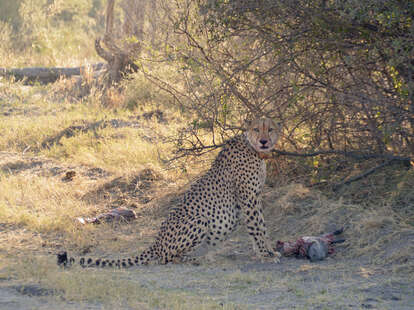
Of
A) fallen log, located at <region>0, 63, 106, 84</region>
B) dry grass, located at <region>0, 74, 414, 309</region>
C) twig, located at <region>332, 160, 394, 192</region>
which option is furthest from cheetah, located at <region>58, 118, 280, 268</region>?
fallen log, located at <region>0, 63, 106, 84</region>

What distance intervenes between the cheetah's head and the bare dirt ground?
3.15ft

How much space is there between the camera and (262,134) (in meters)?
5.02

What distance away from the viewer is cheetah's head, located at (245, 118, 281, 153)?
5012mm

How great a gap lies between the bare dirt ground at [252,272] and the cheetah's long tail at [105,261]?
0.08 m

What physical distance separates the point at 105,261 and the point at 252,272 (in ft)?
3.68

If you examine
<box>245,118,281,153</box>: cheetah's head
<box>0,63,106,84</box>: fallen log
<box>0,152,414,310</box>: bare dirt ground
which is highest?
<box>0,63,106,84</box>: fallen log

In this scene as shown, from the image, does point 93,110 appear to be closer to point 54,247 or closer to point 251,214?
point 54,247

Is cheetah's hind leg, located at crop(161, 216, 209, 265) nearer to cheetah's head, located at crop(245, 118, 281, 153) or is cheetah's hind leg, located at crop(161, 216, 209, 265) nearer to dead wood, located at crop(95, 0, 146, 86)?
cheetah's head, located at crop(245, 118, 281, 153)

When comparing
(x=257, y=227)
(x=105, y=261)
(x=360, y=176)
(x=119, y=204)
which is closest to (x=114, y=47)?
(x=119, y=204)

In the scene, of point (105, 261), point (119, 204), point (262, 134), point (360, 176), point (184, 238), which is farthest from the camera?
point (119, 204)

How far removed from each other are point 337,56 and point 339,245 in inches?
72.9

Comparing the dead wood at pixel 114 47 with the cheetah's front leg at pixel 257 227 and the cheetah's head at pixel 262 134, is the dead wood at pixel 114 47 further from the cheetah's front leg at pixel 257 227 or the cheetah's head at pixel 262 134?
the cheetah's front leg at pixel 257 227

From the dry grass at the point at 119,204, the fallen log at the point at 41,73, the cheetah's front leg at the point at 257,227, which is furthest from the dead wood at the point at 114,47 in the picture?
the cheetah's front leg at the point at 257,227

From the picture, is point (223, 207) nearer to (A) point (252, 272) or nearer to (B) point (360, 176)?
(A) point (252, 272)
